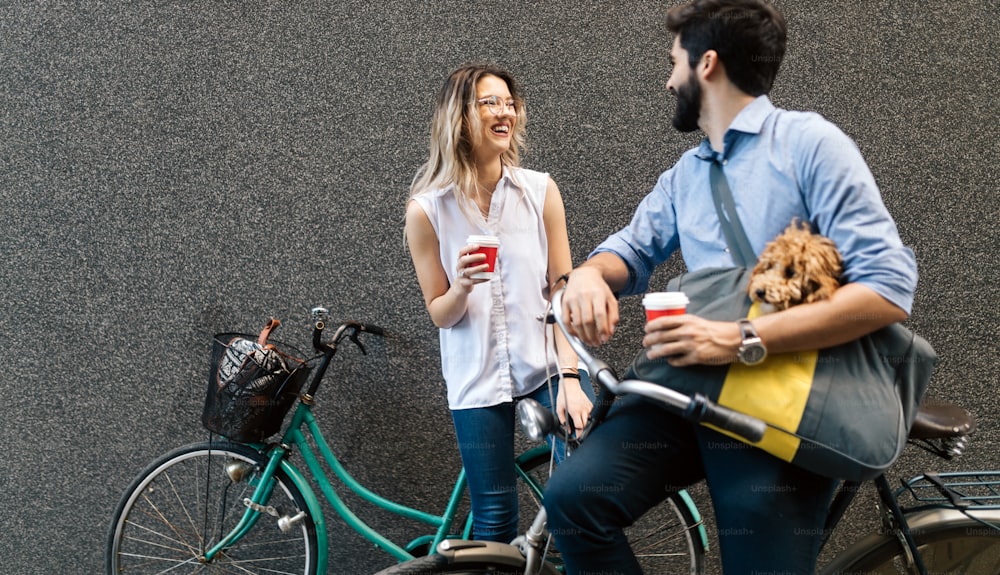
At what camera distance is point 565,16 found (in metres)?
2.32

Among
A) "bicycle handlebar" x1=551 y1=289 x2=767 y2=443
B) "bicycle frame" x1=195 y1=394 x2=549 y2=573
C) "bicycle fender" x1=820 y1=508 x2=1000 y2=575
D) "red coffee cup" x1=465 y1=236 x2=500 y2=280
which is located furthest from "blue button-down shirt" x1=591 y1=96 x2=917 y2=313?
"bicycle frame" x1=195 y1=394 x2=549 y2=573

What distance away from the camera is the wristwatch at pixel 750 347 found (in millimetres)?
1102

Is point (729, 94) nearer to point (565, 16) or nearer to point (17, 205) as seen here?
point (565, 16)

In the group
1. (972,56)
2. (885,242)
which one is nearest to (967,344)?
(972,56)

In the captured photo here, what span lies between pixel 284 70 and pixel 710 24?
1.56 m

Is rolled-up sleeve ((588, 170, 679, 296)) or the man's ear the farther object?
rolled-up sleeve ((588, 170, 679, 296))

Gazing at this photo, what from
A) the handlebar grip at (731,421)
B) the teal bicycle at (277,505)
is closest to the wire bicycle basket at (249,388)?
the teal bicycle at (277,505)

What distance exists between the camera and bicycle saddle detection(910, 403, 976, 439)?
55.5 inches

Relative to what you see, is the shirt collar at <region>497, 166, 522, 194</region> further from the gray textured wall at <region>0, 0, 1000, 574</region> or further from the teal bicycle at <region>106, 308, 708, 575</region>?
the teal bicycle at <region>106, 308, 708, 575</region>

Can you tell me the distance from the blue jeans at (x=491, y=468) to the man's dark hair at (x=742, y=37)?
0.85 metres

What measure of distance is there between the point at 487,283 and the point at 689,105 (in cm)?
71

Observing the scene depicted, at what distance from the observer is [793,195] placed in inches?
45.8

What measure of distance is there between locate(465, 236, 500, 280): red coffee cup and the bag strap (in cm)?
51

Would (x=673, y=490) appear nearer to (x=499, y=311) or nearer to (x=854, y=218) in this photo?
(x=854, y=218)
